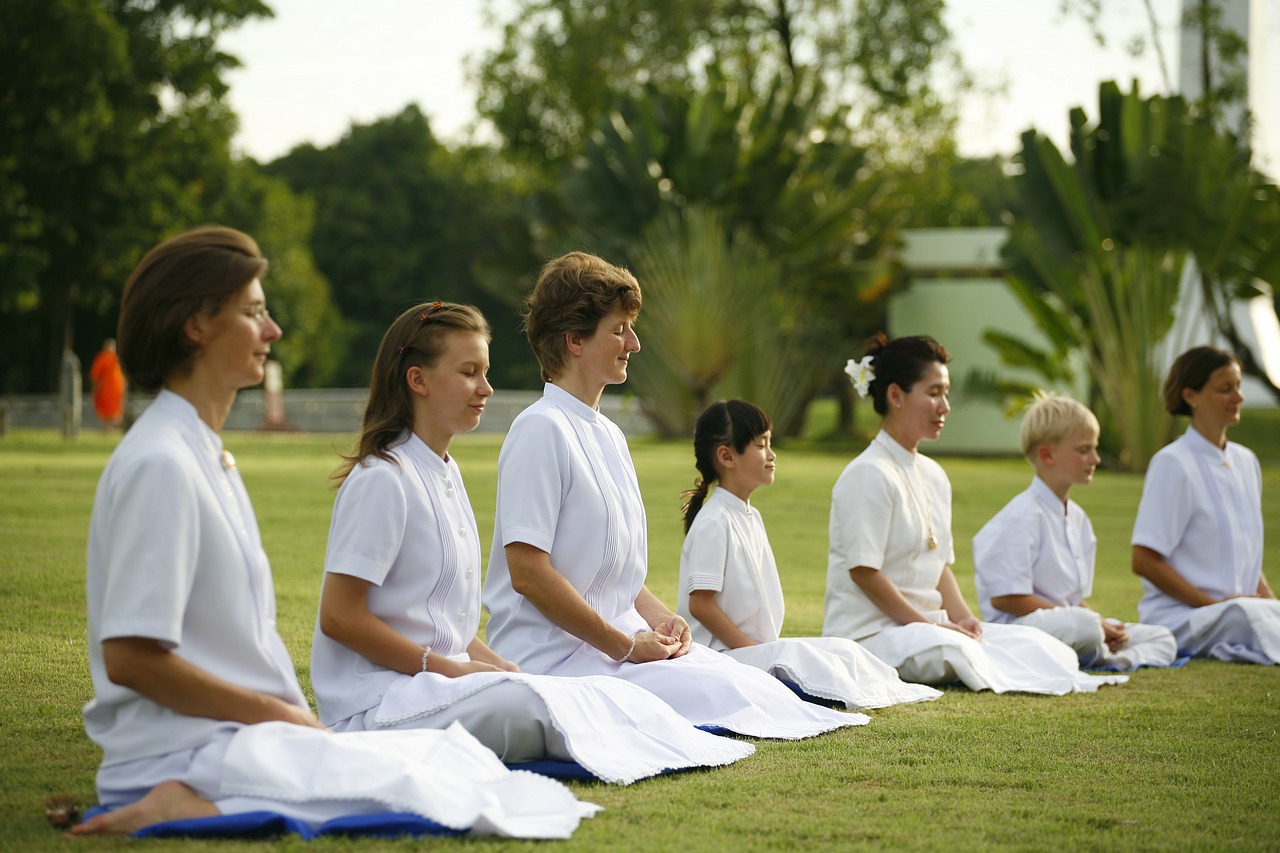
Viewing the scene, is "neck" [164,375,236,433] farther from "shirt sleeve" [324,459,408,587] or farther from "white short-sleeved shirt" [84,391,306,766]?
"shirt sleeve" [324,459,408,587]

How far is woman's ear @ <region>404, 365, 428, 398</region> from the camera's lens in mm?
4219

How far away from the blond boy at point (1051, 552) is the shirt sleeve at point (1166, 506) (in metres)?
0.50

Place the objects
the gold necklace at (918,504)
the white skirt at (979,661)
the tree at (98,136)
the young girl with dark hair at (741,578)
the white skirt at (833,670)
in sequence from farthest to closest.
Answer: the tree at (98,136), the gold necklace at (918,504), the white skirt at (979,661), the young girl with dark hair at (741,578), the white skirt at (833,670)

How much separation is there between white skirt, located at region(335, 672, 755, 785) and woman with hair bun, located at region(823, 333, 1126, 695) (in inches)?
83.1

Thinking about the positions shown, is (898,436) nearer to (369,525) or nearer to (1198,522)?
(1198,522)

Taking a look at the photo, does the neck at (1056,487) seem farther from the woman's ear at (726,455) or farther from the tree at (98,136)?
the tree at (98,136)

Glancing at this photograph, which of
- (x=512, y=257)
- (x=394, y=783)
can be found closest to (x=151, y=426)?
(x=394, y=783)

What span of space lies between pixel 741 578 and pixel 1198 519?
9.83 feet

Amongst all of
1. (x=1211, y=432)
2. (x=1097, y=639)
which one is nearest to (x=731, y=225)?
(x=1211, y=432)

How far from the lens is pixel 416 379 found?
4227 millimetres

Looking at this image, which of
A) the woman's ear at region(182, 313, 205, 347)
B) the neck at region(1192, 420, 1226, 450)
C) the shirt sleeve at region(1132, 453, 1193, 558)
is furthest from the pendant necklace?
the woman's ear at region(182, 313, 205, 347)

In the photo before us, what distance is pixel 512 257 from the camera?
29.7 meters

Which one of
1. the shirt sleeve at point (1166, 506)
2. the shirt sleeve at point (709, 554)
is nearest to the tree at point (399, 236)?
the shirt sleeve at point (1166, 506)

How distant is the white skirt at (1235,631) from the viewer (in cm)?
702
